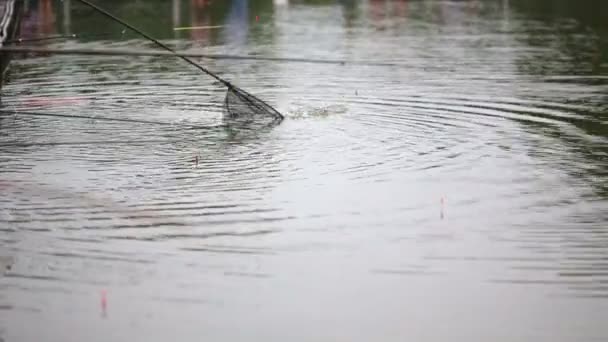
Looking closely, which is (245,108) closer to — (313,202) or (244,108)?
(244,108)

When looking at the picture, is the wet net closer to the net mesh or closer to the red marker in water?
the net mesh

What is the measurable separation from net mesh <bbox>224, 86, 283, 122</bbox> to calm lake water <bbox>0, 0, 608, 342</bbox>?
0.26 m

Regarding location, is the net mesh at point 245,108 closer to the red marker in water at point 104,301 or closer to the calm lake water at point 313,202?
the calm lake water at point 313,202

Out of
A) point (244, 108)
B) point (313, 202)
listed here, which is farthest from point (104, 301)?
point (244, 108)

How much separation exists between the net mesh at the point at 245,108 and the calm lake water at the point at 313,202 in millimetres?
257

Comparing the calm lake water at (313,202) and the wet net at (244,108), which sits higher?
the wet net at (244,108)

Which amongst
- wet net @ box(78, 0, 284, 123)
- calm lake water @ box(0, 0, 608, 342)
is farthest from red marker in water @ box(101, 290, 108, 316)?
wet net @ box(78, 0, 284, 123)

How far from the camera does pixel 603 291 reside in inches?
350

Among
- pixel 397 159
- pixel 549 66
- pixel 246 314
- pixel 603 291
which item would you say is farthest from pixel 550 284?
pixel 549 66

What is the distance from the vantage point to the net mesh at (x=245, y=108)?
52.3 ft

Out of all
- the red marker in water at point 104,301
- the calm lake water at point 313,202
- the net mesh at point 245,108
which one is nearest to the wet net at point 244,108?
the net mesh at point 245,108

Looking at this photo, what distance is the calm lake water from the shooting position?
8.44m

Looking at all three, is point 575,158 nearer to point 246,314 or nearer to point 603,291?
point 603,291

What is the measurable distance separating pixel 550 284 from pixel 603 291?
39cm
